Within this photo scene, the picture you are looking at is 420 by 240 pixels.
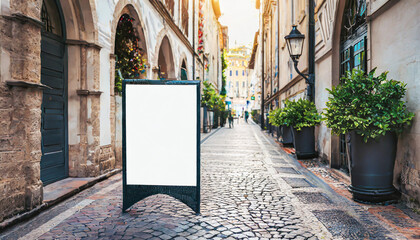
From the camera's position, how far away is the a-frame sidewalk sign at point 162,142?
153 inches

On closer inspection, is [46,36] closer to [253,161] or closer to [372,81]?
[372,81]

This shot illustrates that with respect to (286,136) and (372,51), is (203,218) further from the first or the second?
(286,136)

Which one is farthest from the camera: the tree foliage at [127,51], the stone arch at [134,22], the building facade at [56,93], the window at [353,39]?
the tree foliage at [127,51]

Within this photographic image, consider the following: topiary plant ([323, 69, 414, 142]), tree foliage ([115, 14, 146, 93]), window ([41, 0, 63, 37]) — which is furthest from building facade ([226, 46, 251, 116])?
topiary plant ([323, 69, 414, 142])

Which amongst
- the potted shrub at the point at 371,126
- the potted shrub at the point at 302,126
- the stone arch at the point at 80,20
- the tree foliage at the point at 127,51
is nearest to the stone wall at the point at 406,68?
the potted shrub at the point at 371,126

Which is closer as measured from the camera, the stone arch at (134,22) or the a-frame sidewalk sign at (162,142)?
the a-frame sidewalk sign at (162,142)

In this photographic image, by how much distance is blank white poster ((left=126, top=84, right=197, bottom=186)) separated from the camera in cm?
388

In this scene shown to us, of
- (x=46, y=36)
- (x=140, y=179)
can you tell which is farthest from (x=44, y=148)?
(x=140, y=179)

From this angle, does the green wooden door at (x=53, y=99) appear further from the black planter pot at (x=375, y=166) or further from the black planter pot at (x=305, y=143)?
the black planter pot at (x=305, y=143)

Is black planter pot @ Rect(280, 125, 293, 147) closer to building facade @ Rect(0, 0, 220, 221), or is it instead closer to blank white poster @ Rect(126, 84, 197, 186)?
building facade @ Rect(0, 0, 220, 221)

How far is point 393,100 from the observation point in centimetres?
415

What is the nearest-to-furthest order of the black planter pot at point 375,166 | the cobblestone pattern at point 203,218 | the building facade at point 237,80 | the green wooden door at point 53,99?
1. the cobblestone pattern at point 203,218
2. the black planter pot at point 375,166
3. the green wooden door at point 53,99
4. the building facade at point 237,80

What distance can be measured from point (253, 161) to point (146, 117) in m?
5.28

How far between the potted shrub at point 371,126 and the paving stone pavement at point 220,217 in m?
0.44
